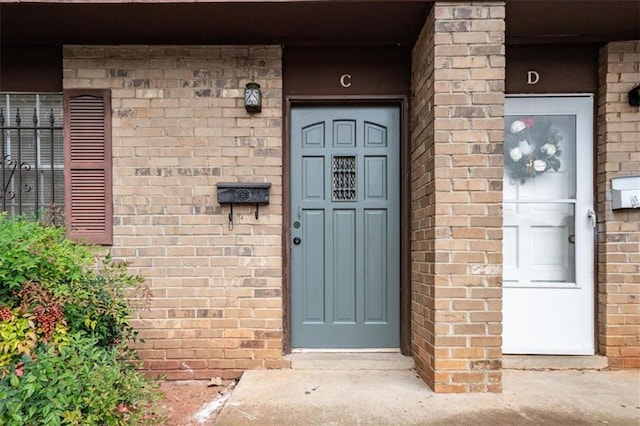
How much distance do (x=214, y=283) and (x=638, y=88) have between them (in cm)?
364

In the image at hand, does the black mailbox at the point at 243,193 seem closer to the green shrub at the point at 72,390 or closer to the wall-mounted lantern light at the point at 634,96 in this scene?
the green shrub at the point at 72,390

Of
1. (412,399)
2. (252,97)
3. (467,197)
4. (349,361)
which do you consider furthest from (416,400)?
(252,97)

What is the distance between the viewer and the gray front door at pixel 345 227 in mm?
3367

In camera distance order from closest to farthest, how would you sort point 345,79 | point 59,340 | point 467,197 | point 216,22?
point 59,340 → point 467,197 → point 216,22 → point 345,79

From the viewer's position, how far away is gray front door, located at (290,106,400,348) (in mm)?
3367

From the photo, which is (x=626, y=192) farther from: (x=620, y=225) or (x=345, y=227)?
(x=345, y=227)

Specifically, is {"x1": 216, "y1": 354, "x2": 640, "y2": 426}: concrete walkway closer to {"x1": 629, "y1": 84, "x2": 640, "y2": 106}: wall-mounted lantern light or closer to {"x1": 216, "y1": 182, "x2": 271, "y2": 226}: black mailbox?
{"x1": 216, "y1": 182, "x2": 271, "y2": 226}: black mailbox

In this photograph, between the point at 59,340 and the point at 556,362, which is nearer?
the point at 59,340

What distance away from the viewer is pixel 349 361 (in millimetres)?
3186

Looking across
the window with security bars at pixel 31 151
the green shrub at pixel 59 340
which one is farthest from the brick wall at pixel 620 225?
the window with security bars at pixel 31 151

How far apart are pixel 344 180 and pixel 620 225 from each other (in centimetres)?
221

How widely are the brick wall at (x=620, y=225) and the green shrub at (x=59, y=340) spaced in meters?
3.37

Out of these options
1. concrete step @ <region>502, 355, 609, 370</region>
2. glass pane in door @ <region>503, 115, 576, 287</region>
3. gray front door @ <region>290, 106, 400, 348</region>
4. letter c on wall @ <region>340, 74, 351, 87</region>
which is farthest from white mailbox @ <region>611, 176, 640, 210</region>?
letter c on wall @ <region>340, 74, 351, 87</region>

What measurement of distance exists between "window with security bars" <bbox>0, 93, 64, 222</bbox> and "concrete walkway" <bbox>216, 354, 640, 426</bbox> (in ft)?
7.50
